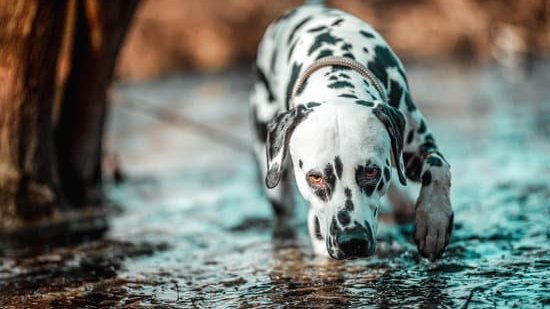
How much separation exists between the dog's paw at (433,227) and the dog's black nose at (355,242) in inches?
27.4

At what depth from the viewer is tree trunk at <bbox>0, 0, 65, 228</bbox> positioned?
644 cm

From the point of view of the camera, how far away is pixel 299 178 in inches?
Answer: 182

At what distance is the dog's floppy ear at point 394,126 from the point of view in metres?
4.50

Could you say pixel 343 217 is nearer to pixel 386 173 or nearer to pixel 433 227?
pixel 386 173

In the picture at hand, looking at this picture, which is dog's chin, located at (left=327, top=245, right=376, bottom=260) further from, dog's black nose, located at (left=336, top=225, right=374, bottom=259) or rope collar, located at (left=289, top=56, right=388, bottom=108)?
rope collar, located at (left=289, top=56, right=388, bottom=108)

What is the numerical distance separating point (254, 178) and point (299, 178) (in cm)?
457

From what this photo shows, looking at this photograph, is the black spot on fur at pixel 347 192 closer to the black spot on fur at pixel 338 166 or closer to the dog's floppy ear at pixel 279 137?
the black spot on fur at pixel 338 166

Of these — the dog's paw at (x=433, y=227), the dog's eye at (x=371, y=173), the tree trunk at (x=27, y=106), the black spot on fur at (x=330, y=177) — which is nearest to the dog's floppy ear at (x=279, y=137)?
the black spot on fur at (x=330, y=177)

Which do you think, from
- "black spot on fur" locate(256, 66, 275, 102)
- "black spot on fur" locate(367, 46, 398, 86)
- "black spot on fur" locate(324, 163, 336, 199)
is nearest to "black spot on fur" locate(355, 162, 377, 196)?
"black spot on fur" locate(324, 163, 336, 199)

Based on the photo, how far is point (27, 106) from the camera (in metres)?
6.71

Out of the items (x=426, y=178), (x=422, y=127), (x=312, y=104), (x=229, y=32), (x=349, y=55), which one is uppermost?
(x=229, y=32)

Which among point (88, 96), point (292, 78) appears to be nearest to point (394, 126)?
point (292, 78)

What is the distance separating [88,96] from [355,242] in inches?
149

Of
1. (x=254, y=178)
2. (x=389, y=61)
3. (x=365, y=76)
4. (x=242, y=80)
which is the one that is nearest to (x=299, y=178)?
(x=365, y=76)
